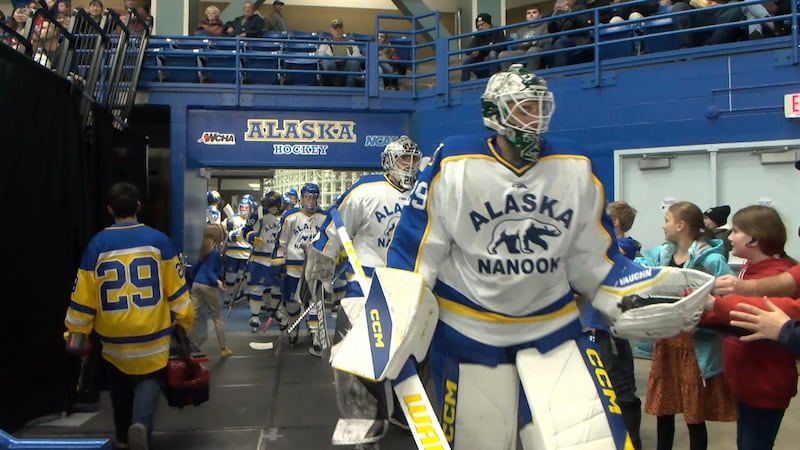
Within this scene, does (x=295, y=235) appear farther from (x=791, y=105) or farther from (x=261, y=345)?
(x=791, y=105)

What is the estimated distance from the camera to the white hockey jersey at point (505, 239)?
2.83 m

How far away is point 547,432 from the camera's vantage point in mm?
2613

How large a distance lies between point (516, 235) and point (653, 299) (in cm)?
57

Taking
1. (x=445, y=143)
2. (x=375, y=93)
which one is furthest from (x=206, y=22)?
(x=445, y=143)

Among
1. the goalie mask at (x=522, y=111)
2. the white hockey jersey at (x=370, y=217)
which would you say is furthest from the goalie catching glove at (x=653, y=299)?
the white hockey jersey at (x=370, y=217)

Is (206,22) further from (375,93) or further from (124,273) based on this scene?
(124,273)

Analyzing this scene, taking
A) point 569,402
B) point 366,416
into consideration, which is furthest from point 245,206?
point 569,402

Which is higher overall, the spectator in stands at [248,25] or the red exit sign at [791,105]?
the spectator in stands at [248,25]

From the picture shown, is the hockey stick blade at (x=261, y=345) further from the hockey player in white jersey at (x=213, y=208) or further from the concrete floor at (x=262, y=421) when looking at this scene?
→ the hockey player in white jersey at (x=213, y=208)

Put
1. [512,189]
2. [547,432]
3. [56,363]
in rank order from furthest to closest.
→ [56,363] < [512,189] < [547,432]

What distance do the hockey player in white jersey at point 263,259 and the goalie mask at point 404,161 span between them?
463cm

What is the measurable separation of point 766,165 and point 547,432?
676 centimetres

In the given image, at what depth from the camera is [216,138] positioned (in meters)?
11.0

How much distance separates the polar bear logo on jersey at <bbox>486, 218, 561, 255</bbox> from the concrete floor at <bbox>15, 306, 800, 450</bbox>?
2.61m
